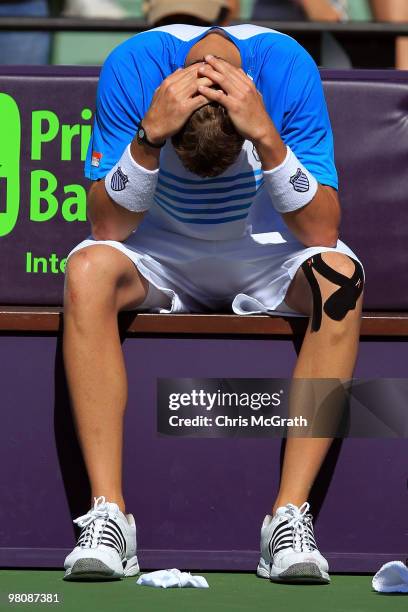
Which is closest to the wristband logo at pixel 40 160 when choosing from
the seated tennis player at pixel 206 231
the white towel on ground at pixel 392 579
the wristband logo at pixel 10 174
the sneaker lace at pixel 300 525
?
the wristband logo at pixel 10 174

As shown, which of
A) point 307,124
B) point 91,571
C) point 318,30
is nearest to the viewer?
point 91,571

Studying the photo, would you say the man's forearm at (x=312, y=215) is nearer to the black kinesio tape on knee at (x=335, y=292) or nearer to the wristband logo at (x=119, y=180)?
the black kinesio tape on knee at (x=335, y=292)

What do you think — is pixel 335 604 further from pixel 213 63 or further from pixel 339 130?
pixel 339 130

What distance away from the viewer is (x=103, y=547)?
227cm

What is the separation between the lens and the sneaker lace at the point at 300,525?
229cm

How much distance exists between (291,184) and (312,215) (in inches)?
3.2

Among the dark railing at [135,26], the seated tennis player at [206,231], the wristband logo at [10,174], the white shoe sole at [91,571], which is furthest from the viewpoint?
the dark railing at [135,26]

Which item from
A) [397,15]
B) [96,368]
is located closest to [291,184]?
[96,368]

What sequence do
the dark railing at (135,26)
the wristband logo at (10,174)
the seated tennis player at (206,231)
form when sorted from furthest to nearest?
the dark railing at (135,26) < the wristband logo at (10,174) < the seated tennis player at (206,231)

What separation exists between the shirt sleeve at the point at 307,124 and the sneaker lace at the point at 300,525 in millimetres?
661

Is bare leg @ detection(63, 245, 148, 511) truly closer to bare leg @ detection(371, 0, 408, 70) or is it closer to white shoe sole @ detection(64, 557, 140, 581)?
white shoe sole @ detection(64, 557, 140, 581)

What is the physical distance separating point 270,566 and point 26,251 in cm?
104

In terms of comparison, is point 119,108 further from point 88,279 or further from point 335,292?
point 335,292

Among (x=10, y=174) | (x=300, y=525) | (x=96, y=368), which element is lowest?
(x=300, y=525)
